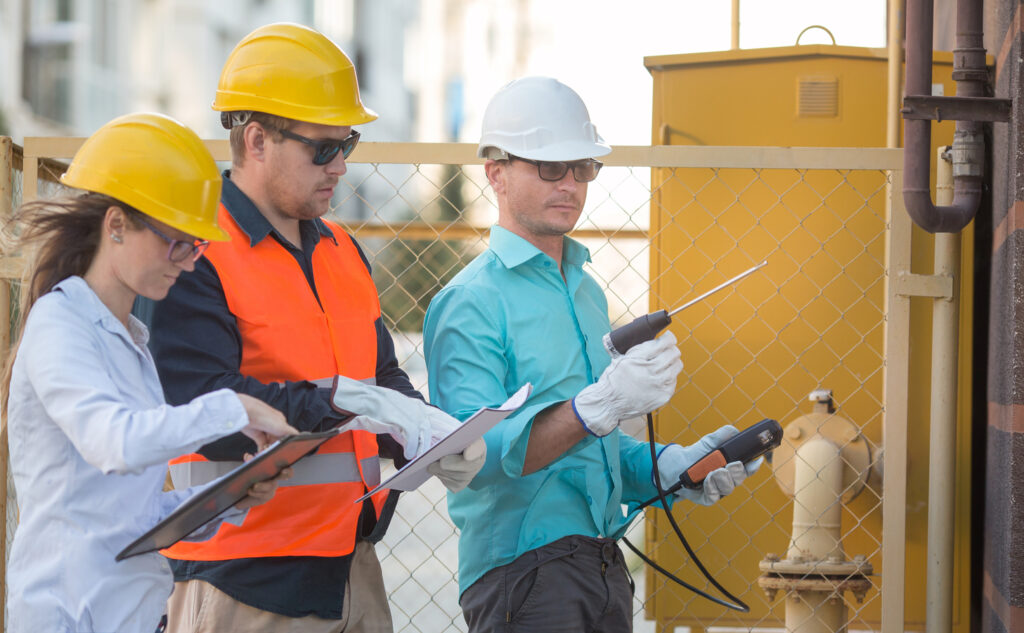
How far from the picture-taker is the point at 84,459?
160 centimetres

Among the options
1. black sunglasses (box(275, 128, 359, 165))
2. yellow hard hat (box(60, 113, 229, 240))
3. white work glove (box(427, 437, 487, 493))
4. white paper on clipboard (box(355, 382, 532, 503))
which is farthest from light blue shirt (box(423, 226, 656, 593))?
yellow hard hat (box(60, 113, 229, 240))

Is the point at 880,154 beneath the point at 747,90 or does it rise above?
beneath

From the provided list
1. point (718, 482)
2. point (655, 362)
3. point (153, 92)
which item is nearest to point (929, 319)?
point (718, 482)

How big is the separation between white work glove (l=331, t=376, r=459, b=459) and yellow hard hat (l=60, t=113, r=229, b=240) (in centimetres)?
36

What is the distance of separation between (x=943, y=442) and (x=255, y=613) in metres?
1.85

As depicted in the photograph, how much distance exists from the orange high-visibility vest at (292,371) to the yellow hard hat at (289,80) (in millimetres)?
226

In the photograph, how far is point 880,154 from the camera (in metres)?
2.86

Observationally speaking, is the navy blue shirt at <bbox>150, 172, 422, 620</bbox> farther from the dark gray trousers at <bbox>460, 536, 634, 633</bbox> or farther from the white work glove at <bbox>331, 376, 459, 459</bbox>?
the dark gray trousers at <bbox>460, 536, 634, 633</bbox>

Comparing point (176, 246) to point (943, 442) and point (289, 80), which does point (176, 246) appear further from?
point (943, 442)

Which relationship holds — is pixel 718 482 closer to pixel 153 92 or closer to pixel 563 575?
pixel 563 575

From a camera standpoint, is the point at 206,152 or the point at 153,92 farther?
the point at 153,92

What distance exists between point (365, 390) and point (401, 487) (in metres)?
0.22

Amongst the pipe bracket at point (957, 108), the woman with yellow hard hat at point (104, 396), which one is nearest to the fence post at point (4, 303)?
the woman with yellow hard hat at point (104, 396)

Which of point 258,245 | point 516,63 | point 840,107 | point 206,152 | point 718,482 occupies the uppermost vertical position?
point 516,63
